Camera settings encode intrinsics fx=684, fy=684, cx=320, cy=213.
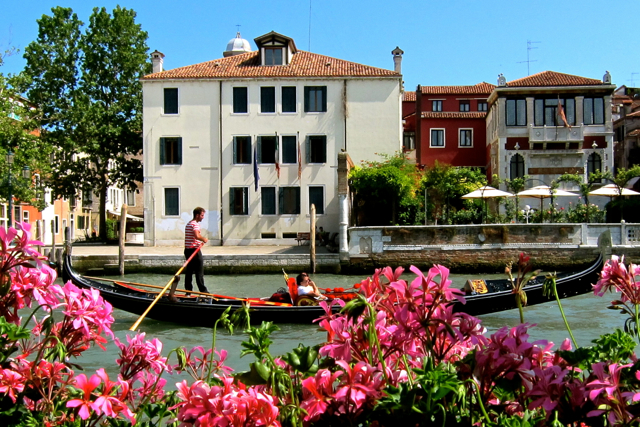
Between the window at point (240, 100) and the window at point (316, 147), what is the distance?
2397 mm

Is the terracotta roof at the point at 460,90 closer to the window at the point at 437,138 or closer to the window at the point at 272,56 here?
the window at the point at 437,138

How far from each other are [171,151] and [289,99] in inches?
169

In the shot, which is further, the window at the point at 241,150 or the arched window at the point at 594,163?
the arched window at the point at 594,163

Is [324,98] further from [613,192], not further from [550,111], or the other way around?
[613,192]

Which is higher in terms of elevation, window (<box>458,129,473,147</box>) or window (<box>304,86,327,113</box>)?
window (<box>304,86,327,113</box>)

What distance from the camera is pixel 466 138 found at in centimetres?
2878

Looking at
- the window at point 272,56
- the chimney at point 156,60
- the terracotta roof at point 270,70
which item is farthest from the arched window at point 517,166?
the chimney at point 156,60

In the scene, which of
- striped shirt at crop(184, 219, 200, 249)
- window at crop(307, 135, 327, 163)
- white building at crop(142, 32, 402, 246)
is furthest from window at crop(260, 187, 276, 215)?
striped shirt at crop(184, 219, 200, 249)

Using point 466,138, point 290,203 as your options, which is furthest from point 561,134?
point 290,203

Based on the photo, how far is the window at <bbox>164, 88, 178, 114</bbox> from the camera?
2266 centimetres

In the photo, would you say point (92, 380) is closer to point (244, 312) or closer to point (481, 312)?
point (244, 312)

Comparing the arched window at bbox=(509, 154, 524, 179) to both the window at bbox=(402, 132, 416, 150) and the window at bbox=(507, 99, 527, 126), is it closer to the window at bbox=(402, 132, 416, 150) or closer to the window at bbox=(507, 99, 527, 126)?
the window at bbox=(507, 99, 527, 126)

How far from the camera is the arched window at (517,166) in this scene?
24.7m

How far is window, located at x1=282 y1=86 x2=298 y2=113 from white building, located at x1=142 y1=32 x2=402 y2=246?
33 mm
